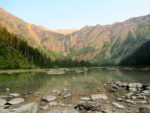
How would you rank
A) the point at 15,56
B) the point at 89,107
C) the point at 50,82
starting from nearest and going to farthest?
the point at 89,107
the point at 50,82
the point at 15,56

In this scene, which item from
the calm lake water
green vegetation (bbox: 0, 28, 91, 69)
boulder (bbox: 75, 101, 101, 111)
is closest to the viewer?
boulder (bbox: 75, 101, 101, 111)

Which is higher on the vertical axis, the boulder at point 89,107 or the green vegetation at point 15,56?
the green vegetation at point 15,56

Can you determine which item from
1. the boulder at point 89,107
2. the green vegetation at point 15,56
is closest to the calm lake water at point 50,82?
the boulder at point 89,107

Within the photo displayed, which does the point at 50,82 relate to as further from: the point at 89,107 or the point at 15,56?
the point at 15,56

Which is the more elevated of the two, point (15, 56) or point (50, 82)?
point (15, 56)

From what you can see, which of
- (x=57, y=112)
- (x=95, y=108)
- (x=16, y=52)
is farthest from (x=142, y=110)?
(x=16, y=52)

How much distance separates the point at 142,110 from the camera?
46.1 ft

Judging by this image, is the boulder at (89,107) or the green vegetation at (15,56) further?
the green vegetation at (15,56)

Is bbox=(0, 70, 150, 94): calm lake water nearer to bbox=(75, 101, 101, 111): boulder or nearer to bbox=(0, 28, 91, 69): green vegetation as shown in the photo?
bbox=(75, 101, 101, 111): boulder

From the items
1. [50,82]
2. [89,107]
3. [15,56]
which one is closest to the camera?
[89,107]

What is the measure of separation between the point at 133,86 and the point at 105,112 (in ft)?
63.7

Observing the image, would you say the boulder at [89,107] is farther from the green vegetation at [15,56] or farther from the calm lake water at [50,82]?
the green vegetation at [15,56]

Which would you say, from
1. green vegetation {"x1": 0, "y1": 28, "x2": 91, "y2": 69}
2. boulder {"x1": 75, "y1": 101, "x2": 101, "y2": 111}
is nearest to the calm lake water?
boulder {"x1": 75, "y1": 101, "x2": 101, "y2": 111}

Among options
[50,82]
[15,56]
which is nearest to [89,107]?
[50,82]
